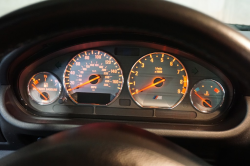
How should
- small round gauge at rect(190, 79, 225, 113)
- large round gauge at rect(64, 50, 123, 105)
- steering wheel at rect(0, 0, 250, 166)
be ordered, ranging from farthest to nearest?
large round gauge at rect(64, 50, 123, 105), small round gauge at rect(190, 79, 225, 113), steering wheel at rect(0, 0, 250, 166)

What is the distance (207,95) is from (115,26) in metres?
0.98

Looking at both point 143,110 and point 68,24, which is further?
point 143,110

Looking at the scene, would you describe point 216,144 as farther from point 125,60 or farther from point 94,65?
point 94,65

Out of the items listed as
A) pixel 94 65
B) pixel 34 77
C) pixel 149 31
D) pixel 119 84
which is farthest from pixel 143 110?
pixel 149 31

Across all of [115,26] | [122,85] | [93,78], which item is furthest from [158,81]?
[115,26]

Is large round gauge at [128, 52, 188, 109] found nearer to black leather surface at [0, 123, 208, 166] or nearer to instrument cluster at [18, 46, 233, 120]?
A: instrument cluster at [18, 46, 233, 120]

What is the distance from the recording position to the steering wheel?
773 millimetres

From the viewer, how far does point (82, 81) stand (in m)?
1.75

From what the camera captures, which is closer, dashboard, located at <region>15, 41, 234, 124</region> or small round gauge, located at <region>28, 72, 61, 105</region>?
dashboard, located at <region>15, 41, 234, 124</region>

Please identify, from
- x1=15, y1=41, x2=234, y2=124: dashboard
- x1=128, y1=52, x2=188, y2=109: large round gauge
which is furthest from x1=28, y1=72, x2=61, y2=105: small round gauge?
x1=128, y1=52, x2=188, y2=109: large round gauge

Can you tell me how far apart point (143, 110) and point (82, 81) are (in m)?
0.44

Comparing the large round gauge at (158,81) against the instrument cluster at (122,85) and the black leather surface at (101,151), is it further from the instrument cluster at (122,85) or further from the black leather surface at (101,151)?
the black leather surface at (101,151)

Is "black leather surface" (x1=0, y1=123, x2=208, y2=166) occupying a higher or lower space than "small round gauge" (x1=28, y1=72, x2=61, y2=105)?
lower

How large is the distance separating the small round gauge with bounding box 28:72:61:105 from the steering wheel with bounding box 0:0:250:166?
2.91 ft
